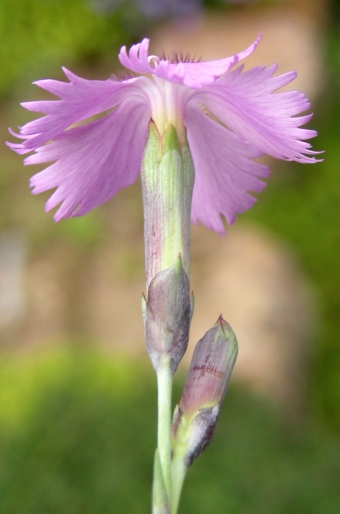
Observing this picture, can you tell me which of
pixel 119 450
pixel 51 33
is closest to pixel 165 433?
pixel 119 450

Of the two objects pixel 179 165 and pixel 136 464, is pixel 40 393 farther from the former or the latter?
pixel 179 165

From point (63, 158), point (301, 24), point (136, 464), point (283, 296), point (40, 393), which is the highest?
point (301, 24)

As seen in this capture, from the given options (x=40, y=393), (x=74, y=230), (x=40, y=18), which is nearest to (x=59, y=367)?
(x=40, y=393)

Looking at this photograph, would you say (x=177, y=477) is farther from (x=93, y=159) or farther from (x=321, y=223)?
(x=321, y=223)

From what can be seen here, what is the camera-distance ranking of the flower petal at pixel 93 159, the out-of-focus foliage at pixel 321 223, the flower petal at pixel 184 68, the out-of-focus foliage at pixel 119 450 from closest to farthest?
the flower petal at pixel 184 68
the flower petal at pixel 93 159
the out-of-focus foliage at pixel 119 450
the out-of-focus foliage at pixel 321 223

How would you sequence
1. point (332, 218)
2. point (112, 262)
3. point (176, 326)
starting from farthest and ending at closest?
point (332, 218) < point (112, 262) < point (176, 326)

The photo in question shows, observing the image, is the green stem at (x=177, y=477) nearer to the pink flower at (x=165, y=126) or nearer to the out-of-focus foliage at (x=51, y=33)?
the pink flower at (x=165, y=126)

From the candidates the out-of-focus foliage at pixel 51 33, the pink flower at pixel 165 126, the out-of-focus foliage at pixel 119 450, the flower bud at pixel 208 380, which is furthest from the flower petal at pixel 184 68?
the out-of-focus foliage at pixel 51 33
